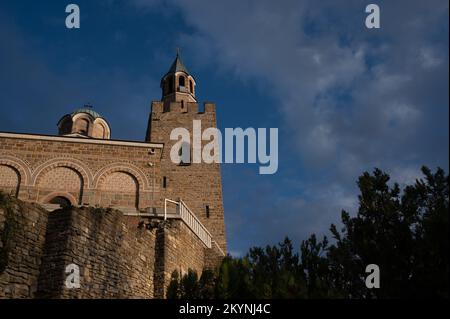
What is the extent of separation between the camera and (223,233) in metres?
24.4

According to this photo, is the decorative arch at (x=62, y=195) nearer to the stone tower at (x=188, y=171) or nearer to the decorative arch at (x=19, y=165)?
the decorative arch at (x=19, y=165)

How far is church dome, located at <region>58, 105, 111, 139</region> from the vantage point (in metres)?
29.1

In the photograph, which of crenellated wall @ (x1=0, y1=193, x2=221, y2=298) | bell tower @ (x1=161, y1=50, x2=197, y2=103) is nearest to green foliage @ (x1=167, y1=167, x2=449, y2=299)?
crenellated wall @ (x1=0, y1=193, x2=221, y2=298)

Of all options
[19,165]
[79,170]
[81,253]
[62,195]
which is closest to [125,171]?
[79,170]

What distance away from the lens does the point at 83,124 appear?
29578 mm

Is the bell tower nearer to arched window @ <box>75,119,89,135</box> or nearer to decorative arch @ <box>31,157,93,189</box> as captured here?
arched window @ <box>75,119,89,135</box>

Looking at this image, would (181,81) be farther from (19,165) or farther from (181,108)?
(19,165)

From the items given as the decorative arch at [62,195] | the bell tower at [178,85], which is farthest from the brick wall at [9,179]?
the bell tower at [178,85]

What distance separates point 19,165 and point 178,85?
14827 millimetres

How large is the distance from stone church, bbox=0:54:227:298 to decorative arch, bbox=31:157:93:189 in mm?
43
